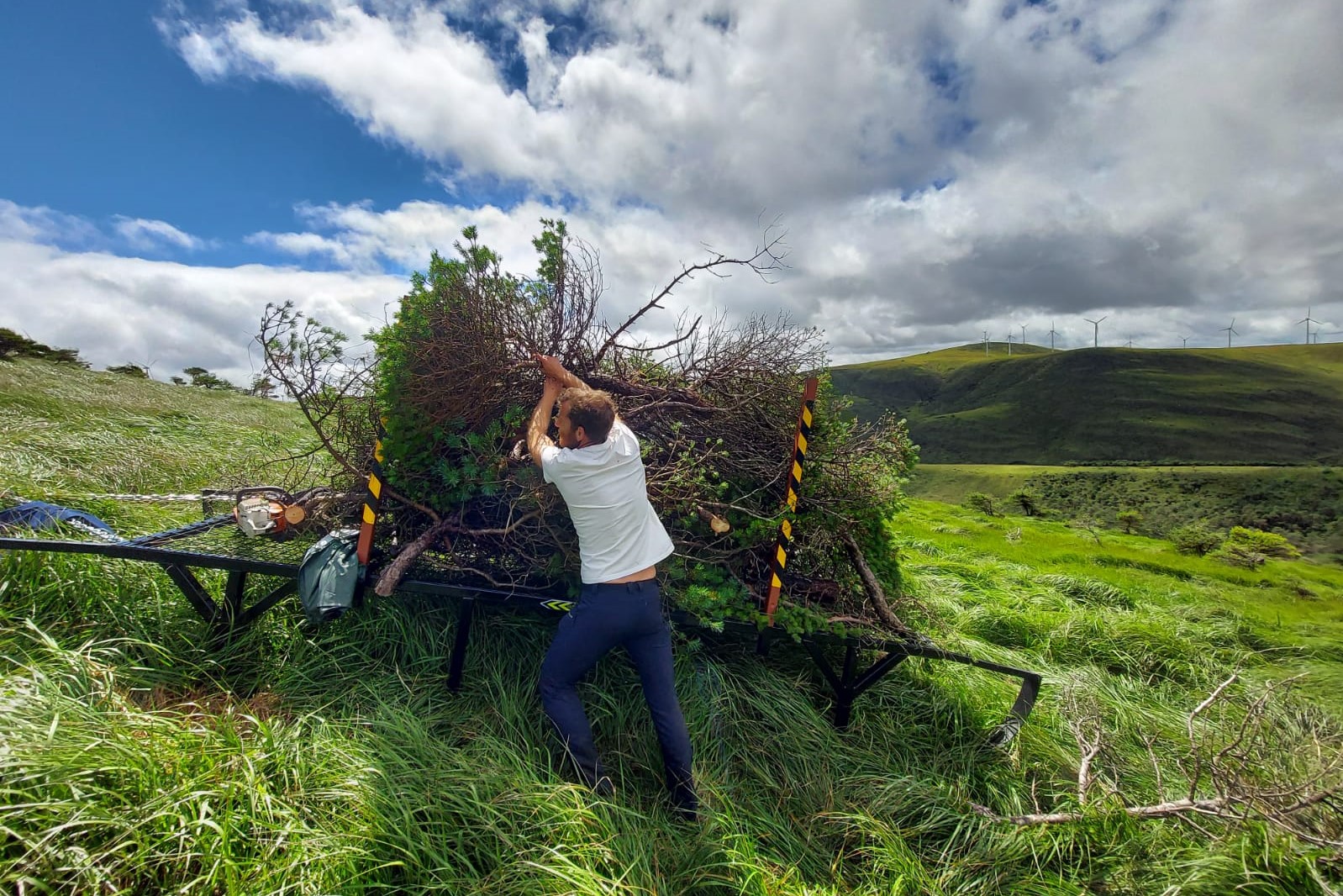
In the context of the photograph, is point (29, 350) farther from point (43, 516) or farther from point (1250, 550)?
point (1250, 550)

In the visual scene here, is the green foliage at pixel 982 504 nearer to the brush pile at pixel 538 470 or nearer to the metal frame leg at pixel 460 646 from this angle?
the brush pile at pixel 538 470

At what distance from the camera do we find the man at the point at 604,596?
3.05 meters

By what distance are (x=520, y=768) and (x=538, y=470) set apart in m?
1.72

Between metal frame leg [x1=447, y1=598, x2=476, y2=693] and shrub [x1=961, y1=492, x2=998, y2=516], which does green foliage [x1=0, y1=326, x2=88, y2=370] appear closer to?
metal frame leg [x1=447, y1=598, x2=476, y2=693]

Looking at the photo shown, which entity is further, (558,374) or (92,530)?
(92,530)

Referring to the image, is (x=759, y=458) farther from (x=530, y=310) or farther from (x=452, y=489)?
(x=452, y=489)

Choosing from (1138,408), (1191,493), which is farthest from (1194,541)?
(1138,408)

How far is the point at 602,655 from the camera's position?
313 cm

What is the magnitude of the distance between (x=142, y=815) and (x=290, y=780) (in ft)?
1.73

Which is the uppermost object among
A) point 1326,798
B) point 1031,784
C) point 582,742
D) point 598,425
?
point 598,425

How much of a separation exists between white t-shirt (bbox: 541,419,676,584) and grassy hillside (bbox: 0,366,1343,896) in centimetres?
108

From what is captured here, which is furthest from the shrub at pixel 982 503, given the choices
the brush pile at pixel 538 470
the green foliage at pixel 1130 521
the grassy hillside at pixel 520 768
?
the brush pile at pixel 538 470

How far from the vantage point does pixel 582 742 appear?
10.2 ft

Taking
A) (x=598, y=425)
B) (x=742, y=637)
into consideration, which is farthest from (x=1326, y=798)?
(x=598, y=425)
